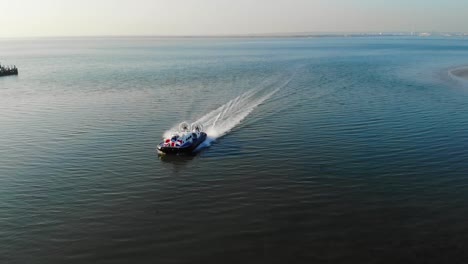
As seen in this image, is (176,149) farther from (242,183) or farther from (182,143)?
(242,183)

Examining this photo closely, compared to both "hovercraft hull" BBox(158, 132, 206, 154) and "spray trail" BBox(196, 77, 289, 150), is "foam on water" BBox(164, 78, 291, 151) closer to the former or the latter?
"spray trail" BBox(196, 77, 289, 150)

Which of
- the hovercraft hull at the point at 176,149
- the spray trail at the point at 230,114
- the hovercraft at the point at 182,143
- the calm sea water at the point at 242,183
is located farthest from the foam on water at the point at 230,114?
the hovercraft hull at the point at 176,149

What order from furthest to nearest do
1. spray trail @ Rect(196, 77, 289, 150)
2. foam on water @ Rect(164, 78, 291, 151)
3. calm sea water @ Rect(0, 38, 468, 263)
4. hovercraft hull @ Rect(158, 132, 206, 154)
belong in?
spray trail @ Rect(196, 77, 289, 150)
foam on water @ Rect(164, 78, 291, 151)
hovercraft hull @ Rect(158, 132, 206, 154)
calm sea water @ Rect(0, 38, 468, 263)

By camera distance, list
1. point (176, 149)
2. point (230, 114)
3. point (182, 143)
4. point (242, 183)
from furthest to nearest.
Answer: point (230, 114)
point (182, 143)
point (176, 149)
point (242, 183)

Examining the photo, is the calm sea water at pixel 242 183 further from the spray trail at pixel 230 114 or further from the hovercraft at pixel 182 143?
the hovercraft at pixel 182 143

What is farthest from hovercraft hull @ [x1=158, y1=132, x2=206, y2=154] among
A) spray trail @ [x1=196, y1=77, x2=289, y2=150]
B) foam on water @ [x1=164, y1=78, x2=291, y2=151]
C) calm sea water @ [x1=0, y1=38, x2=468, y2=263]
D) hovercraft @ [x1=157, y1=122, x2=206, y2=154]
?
spray trail @ [x1=196, y1=77, x2=289, y2=150]

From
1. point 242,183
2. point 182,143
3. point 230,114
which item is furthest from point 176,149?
point 230,114

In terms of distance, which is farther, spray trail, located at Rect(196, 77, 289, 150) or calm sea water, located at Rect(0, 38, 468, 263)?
spray trail, located at Rect(196, 77, 289, 150)

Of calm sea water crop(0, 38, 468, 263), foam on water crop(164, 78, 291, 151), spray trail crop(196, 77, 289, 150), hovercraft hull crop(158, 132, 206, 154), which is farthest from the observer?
spray trail crop(196, 77, 289, 150)
